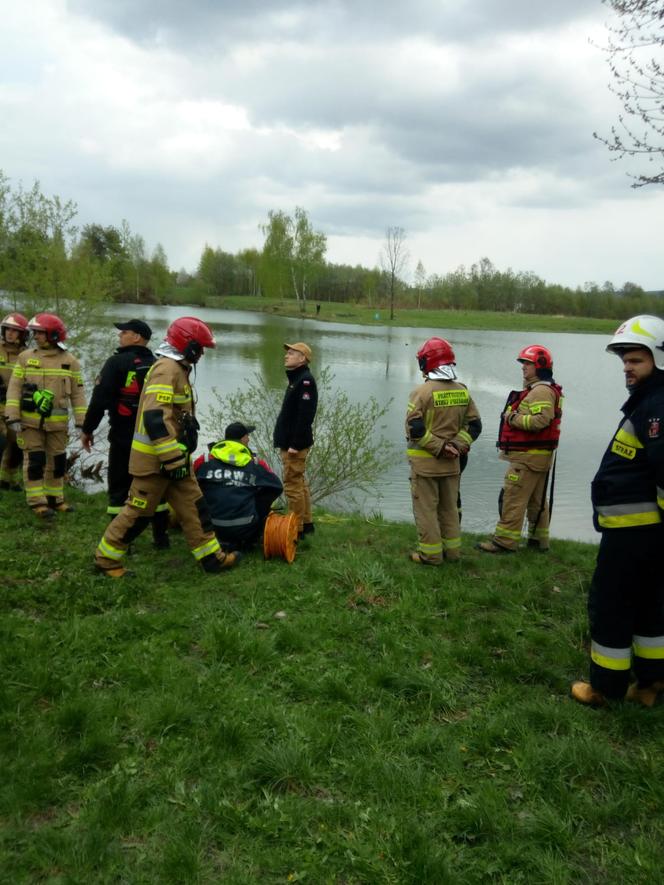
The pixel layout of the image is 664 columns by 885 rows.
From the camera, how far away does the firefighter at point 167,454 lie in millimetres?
5172

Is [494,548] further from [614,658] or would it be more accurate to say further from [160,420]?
[160,420]

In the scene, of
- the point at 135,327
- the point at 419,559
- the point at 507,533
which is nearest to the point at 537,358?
the point at 507,533

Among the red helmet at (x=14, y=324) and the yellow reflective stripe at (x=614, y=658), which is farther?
the red helmet at (x=14, y=324)

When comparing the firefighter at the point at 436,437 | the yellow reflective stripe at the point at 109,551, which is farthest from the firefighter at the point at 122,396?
the firefighter at the point at 436,437

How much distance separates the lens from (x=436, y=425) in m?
6.06

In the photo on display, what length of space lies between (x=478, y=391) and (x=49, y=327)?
674 inches

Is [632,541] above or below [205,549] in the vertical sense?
above

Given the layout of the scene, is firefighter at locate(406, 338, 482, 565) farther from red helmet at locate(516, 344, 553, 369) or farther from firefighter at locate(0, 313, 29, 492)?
firefighter at locate(0, 313, 29, 492)

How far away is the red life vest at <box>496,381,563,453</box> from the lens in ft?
21.5

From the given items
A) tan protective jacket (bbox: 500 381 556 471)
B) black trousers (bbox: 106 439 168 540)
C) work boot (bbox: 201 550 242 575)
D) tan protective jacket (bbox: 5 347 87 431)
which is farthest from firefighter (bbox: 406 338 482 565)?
tan protective jacket (bbox: 5 347 87 431)

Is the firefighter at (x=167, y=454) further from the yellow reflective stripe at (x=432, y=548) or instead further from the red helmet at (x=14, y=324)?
the red helmet at (x=14, y=324)

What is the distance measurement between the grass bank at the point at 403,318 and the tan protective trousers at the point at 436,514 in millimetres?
55611

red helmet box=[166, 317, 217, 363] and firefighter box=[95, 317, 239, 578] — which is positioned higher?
red helmet box=[166, 317, 217, 363]

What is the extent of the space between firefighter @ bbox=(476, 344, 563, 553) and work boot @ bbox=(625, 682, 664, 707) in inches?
116
